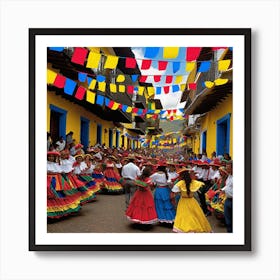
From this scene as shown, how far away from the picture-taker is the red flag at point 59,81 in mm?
3864

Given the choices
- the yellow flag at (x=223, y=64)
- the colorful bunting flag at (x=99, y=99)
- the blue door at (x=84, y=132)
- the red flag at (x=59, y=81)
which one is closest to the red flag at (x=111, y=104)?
the colorful bunting flag at (x=99, y=99)

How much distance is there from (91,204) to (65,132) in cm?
120

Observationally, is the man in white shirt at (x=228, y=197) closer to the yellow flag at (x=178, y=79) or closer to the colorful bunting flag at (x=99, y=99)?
the yellow flag at (x=178, y=79)

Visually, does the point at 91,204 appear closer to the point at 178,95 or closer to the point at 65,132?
the point at 65,132

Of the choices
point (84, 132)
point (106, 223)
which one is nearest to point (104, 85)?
point (84, 132)

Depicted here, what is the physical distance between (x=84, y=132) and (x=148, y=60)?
4.95 ft

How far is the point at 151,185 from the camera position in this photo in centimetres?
471

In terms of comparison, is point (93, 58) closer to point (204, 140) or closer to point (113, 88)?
point (113, 88)

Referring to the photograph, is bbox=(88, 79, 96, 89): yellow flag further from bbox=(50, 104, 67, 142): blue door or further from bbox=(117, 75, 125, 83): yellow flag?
bbox=(50, 104, 67, 142): blue door

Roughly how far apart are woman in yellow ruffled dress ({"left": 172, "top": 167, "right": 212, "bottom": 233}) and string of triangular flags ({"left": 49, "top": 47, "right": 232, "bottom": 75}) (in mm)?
1174

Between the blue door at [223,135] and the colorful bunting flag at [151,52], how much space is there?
100cm

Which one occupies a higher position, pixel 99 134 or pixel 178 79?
pixel 178 79

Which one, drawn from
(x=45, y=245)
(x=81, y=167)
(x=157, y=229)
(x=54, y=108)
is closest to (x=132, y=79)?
(x=54, y=108)

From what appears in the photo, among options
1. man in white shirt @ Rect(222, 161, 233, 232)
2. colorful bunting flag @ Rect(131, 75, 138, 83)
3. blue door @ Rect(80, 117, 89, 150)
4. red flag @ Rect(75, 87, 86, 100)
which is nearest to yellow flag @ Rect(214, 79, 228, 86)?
man in white shirt @ Rect(222, 161, 233, 232)
